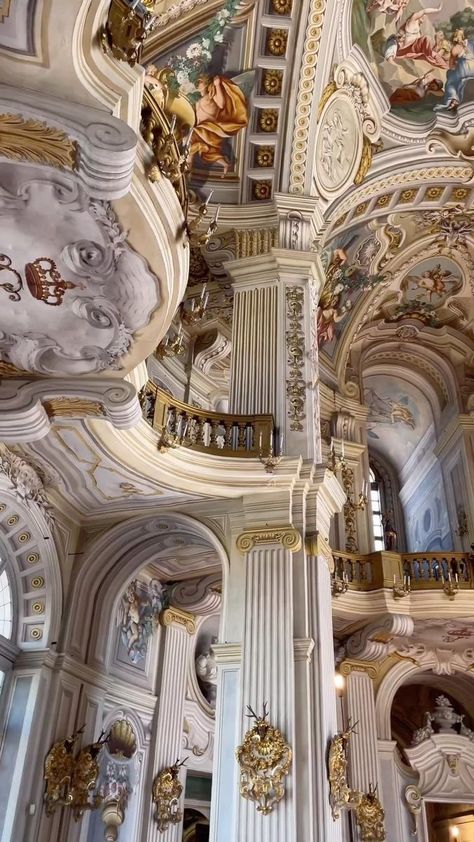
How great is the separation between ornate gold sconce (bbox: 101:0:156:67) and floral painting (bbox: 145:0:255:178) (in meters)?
6.63

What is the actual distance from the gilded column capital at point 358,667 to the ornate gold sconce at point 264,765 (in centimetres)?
647

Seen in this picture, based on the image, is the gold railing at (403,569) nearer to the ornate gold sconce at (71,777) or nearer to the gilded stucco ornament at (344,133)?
the ornate gold sconce at (71,777)

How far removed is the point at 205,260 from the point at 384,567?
667cm

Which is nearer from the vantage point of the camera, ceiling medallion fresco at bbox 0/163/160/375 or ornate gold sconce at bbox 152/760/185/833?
ceiling medallion fresco at bbox 0/163/160/375

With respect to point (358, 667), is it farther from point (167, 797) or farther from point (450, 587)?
point (167, 797)

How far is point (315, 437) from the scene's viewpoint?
10.9 metres

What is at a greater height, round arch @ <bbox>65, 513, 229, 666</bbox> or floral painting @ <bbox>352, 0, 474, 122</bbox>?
floral painting @ <bbox>352, 0, 474, 122</bbox>

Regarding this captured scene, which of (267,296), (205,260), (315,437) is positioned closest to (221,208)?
(205,260)

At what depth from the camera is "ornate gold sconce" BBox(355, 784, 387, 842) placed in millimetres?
12984

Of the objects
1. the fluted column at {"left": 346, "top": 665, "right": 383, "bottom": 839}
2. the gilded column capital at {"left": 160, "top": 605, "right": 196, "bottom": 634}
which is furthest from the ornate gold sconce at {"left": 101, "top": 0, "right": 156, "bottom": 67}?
the fluted column at {"left": 346, "top": 665, "right": 383, "bottom": 839}

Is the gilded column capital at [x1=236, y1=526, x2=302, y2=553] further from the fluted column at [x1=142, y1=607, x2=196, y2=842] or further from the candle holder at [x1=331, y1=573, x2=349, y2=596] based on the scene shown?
the candle holder at [x1=331, y1=573, x2=349, y2=596]

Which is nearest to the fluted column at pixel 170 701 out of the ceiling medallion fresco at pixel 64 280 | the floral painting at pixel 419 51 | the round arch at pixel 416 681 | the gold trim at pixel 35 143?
the round arch at pixel 416 681

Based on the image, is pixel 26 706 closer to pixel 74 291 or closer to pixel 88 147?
pixel 74 291

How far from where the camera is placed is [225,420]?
1063cm
